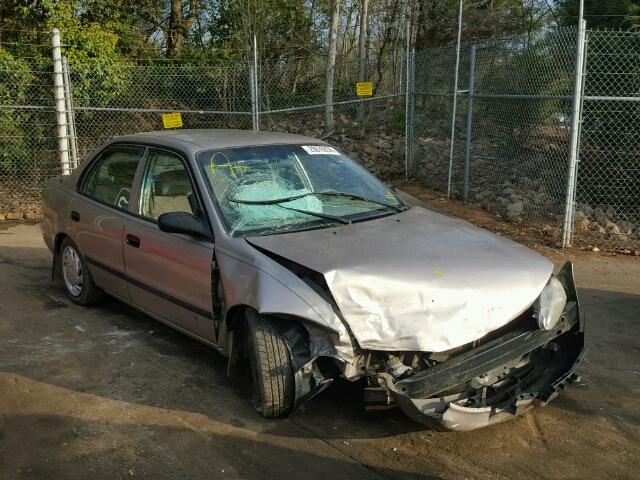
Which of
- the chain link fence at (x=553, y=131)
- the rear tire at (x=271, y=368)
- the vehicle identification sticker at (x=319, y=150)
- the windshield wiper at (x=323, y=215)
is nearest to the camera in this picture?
the rear tire at (x=271, y=368)

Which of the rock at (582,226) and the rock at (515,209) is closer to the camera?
the rock at (582,226)

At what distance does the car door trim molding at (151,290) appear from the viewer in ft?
→ 14.1

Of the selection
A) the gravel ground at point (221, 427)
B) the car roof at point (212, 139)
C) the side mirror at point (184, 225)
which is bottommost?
the gravel ground at point (221, 427)

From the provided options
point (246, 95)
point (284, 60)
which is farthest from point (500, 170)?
point (284, 60)

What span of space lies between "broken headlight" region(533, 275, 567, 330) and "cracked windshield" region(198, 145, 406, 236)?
4.16ft

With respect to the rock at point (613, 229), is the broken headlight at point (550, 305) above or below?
above

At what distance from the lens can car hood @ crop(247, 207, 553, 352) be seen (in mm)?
3463

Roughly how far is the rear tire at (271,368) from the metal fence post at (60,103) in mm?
8163

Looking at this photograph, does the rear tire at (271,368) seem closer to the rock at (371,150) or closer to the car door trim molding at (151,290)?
the car door trim molding at (151,290)

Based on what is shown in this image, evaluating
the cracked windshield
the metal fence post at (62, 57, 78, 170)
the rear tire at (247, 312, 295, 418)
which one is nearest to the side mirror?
the cracked windshield

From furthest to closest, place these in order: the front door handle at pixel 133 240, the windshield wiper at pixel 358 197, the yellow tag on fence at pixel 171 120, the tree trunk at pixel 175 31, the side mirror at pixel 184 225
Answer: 1. the tree trunk at pixel 175 31
2. the yellow tag on fence at pixel 171 120
3. the front door handle at pixel 133 240
4. the windshield wiper at pixel 358 197
5. the side mirror at pixel 184 225

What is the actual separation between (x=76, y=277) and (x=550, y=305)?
4104 mm

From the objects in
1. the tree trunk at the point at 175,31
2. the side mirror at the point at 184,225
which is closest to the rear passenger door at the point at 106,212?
the side mirror at the point at 184,225

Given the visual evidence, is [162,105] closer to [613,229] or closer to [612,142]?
[612,142]
